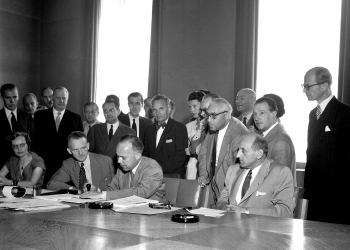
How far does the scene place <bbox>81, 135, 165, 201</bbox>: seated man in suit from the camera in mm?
3666

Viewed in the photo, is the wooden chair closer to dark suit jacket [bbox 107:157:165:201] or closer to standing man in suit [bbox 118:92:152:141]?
dark suit jacket [bbox 107:157:165:201]

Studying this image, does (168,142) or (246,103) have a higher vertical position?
(246,103)

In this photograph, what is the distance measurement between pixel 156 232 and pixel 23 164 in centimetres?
309

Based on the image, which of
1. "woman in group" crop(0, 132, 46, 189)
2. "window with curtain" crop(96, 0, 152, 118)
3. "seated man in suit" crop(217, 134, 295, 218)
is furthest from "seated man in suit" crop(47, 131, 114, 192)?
"window with curtain" crop(96, 0, 152, 118)

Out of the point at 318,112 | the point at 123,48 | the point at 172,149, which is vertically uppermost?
the point at 123,48

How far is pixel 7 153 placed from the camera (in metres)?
5.71

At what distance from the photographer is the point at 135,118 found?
6.00 m

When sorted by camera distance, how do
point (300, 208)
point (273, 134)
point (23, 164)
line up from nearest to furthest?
point (300, 208)
point (273, 134)
point (23, 164)

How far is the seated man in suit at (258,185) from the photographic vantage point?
3.07 meters

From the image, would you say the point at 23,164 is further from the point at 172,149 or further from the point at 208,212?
the point at 208,212

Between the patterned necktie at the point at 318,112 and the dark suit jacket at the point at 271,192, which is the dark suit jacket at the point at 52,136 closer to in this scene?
the dark suit jacket at the point at 271,192

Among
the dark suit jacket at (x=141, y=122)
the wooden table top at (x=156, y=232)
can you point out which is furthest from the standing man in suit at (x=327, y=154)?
the dark suit jacket at (x=141, y=122)

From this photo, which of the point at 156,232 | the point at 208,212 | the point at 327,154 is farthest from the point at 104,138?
the point at 156,232

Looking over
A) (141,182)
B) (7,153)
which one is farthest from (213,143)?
(7,153)
